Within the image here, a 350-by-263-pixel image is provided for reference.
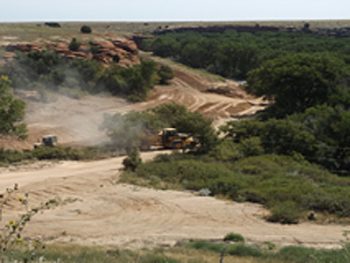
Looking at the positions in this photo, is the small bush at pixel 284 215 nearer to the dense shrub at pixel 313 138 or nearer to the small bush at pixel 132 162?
the dense shrub at pixel 313 138

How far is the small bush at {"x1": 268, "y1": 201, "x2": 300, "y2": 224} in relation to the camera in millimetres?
25422

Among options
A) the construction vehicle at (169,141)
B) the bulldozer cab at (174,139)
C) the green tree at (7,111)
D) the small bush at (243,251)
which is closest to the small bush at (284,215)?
the small bush at (243,251)

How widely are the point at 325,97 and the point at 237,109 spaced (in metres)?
11.1

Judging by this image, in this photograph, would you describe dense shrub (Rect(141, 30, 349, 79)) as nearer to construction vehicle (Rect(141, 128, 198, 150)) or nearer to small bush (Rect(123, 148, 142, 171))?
construction vehicle (Rect(141, 128, 198, 150))

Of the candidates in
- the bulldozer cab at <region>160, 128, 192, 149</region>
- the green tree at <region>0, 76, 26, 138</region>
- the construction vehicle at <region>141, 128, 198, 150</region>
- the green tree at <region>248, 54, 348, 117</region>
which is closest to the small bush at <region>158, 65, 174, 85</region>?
the green tree at <region>248, 54, 348, 117</region>

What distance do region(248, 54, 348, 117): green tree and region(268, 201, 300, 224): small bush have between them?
2455cm

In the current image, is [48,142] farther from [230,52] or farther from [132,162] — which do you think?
[230,52]

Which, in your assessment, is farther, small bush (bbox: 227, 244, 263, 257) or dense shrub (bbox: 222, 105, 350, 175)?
dense shrub (bbox: 222, 105, 350, 175)

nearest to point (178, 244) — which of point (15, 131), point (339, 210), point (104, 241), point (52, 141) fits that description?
point (104, 241)

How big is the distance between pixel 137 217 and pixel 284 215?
6030 mm

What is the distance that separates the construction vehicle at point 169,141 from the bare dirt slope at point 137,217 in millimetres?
7050

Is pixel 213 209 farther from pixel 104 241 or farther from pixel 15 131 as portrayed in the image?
pixel 15 131

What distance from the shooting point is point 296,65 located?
5034cm

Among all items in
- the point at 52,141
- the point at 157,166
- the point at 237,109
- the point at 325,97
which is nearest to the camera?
the point at 157,166
